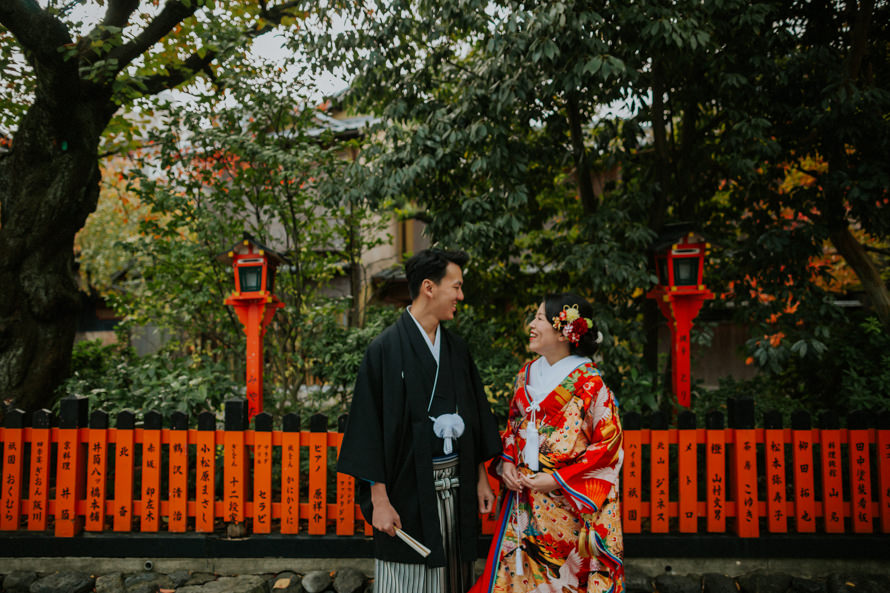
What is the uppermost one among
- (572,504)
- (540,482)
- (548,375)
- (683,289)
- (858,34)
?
(858,34)

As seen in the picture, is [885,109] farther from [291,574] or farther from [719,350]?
[719,350]

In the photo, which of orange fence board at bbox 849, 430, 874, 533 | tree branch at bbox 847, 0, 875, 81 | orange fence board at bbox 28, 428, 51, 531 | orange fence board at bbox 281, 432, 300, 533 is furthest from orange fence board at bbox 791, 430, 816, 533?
orange fence board at bbox 28, 428, 51, 531

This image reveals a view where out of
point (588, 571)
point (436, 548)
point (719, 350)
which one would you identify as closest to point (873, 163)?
point (588, 571)

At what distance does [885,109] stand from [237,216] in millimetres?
7218

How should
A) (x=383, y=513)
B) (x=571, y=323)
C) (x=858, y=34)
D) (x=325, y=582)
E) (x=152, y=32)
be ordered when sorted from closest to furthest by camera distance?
(x=383, y=513)
(x=571, y=323)
(x=325, y=582)
(x=858, y=34)
(x=152, y=32)

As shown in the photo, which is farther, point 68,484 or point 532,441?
point 68,484

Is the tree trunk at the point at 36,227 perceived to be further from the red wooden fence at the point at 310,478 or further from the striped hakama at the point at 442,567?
the striped hakama at the point at 442,567

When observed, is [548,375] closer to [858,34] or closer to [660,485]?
[660,485]

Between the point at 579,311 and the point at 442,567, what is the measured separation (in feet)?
4.54

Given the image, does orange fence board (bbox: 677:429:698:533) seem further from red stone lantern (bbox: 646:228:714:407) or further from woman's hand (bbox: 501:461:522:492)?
woman's hand (bbox: 501:461:522:492)

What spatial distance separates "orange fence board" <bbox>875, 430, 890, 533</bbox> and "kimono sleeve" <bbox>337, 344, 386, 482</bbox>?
3595 millimetres

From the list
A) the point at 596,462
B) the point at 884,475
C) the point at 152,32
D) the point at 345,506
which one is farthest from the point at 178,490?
the point at 884,475

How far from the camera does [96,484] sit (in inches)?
145

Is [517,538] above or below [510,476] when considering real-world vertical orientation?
below
